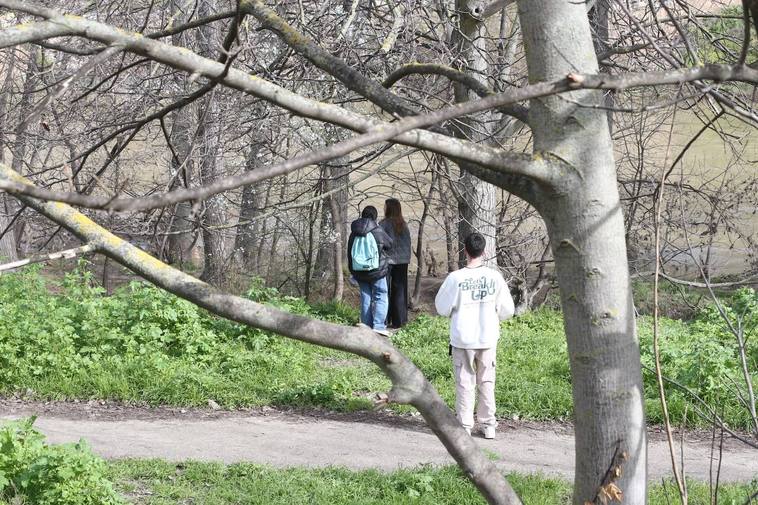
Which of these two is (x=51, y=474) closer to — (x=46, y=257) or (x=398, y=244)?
(x=46, y=257)

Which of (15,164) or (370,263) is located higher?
(15,164)

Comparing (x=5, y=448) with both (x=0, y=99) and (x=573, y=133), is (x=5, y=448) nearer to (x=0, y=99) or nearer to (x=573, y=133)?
(x=573, y=133)

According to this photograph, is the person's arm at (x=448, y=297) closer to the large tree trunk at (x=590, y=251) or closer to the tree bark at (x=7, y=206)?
the large tree trunk at (x=590, y=251)

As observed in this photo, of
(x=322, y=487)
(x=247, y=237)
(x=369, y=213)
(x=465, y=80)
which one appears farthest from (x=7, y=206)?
(x=465, y=80)

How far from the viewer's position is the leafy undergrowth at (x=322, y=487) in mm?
6273

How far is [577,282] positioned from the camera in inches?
97.0

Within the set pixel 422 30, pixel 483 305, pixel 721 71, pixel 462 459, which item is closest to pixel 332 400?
pixel 483 305

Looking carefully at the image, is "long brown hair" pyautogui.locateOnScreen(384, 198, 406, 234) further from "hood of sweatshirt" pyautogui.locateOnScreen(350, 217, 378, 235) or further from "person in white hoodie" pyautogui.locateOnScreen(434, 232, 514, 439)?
"person in white hoodie" pyautogui.locateOnScreen(434, 232, 514, 439)

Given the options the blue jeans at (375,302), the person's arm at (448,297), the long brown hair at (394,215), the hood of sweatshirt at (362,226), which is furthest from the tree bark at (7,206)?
the person's arm at (448,297)

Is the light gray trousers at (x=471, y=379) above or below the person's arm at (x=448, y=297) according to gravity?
below

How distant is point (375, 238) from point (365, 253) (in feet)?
0.79

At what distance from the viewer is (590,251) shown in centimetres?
244

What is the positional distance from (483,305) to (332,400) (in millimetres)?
1972

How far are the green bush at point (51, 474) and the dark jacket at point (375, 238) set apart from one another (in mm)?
6399
